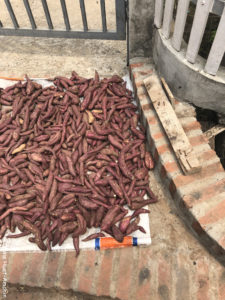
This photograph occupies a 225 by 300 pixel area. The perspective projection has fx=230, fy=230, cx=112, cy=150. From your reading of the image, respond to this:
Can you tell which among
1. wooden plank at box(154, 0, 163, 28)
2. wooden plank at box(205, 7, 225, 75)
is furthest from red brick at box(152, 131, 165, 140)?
wooden plank at box(154, 0, 163, 28)

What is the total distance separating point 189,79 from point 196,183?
126 centimetres

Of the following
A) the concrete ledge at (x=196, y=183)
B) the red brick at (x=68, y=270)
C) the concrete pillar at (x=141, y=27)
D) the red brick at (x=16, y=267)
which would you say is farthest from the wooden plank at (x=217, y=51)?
the red brick at (x=16, y=267)

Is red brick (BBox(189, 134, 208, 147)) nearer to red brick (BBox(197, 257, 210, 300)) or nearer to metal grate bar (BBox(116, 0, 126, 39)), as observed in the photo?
red brick (BBox(197, 257, 210, 300))

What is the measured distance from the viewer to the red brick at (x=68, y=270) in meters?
2.28

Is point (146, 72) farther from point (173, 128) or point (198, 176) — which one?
point (198, 176)

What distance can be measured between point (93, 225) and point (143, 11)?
2.96m

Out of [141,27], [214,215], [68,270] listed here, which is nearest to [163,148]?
[214,215]

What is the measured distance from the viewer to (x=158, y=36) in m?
3.10

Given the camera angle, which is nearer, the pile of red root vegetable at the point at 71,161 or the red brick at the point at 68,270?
the red brick at the point at 68,270

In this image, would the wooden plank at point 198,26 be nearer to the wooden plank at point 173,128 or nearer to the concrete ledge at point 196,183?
the wooden plank at point 173,128

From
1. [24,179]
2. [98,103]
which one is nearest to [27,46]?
[98,103]

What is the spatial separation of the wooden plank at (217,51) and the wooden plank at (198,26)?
179 millimetres

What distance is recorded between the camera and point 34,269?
7.73ft

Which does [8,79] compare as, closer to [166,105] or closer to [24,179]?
[24,179]
